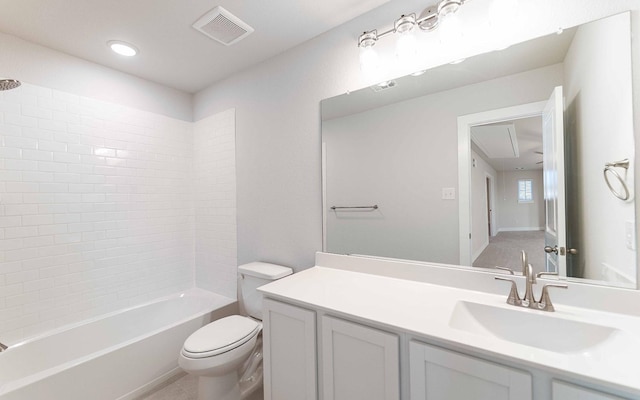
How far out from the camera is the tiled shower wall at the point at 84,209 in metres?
1.81

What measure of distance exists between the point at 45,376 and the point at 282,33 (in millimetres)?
2470

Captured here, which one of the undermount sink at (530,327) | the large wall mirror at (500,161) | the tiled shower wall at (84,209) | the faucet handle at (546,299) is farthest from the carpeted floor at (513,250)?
the tiled shower wall at (84,209)

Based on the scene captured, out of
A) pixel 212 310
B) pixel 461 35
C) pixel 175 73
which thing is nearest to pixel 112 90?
pixel 175 73

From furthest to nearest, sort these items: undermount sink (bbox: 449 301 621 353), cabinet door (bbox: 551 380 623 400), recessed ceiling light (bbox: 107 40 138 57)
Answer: recessed ceiling light (bbox: 107 40 138 57)
undermount sink (bbox: 449 301 621 353)
cabinet door (bbox: 551 380 623 400)

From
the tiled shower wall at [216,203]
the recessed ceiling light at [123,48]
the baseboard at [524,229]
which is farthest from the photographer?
the tiled shower wall at [216,203]

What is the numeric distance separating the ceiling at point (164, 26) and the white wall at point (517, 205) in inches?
47.7

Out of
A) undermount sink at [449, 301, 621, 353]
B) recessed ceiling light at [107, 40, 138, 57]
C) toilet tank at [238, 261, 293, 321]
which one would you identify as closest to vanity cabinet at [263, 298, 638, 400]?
undermount sink at [449, 301, 621, 353]

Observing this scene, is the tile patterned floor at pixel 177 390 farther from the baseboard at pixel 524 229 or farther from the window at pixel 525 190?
the window at pixel 525 190

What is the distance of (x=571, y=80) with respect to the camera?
3.68ft

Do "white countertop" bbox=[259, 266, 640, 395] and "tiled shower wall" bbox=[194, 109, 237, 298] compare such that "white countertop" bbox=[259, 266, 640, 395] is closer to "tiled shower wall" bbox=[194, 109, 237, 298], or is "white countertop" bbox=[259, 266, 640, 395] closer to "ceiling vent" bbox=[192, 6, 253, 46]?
"tiled shower wall" bbox=[194, 109, 237, 298]

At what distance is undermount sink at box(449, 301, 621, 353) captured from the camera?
928mm

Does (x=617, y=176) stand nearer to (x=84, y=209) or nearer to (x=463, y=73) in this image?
(x=463, y=73)

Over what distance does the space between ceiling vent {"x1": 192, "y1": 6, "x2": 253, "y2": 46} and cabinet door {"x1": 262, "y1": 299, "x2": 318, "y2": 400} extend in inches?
66.8

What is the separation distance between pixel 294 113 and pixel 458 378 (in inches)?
70.7
